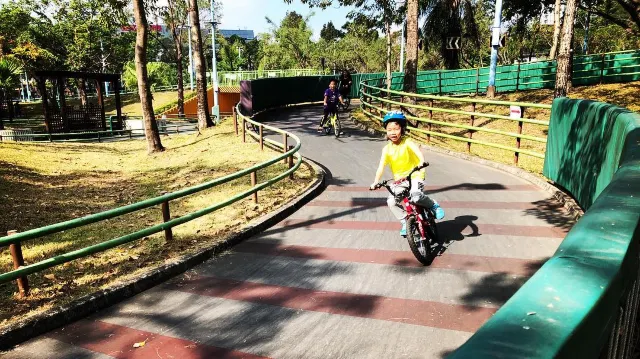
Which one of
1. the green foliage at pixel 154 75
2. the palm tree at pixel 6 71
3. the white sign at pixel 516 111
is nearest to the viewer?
the white sign at pixel 516 111

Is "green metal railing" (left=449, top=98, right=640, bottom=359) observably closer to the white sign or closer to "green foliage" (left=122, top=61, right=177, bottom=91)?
the white sign

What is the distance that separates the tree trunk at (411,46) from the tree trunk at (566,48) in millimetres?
5129

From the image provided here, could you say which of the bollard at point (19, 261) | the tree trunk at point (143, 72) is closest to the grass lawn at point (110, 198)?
the bollard at point (19, 261)

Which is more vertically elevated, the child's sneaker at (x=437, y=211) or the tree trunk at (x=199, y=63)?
the tree trunk at (x=199, y=63)

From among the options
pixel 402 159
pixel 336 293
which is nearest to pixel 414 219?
pixel 402 159

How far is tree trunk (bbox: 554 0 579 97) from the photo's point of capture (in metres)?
13.7

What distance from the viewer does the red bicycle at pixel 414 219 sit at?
5.59m

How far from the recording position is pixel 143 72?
680 inches

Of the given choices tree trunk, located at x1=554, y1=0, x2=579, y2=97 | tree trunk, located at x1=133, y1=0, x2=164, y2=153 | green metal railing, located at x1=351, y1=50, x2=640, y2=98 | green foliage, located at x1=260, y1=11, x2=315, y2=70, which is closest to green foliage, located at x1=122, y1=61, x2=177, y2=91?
green foliage, located at x1=260, y1=11, x2=315, y2=70

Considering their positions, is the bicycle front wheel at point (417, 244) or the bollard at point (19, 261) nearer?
the bollard at point (19, 261)

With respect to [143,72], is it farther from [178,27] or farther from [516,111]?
[178,27]

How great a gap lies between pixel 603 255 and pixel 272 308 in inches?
161

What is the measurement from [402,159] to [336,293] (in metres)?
1.95

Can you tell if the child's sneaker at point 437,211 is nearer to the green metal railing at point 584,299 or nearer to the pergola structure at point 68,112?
the green metal railing at point 584,299
